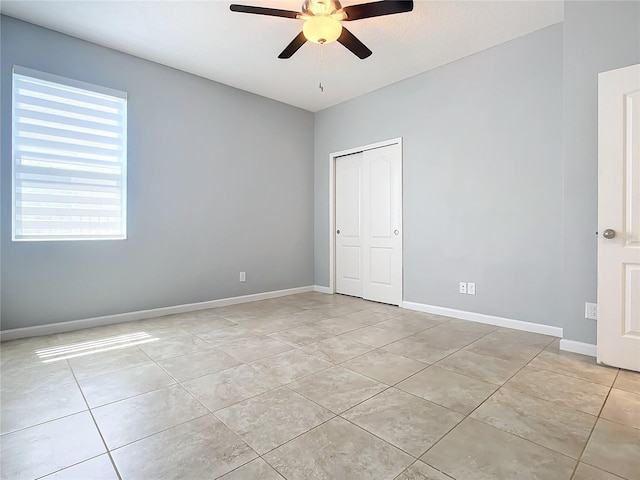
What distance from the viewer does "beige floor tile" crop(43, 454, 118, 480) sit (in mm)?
1288

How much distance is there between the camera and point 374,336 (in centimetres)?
308

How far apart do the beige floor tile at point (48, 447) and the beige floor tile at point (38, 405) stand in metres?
0.08

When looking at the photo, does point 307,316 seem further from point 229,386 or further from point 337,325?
point 229,386

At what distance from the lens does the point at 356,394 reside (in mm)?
1960

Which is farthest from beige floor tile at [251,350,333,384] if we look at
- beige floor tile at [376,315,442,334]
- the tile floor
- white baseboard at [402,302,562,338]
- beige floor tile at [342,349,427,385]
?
white baseboard at [402,302,562,338]

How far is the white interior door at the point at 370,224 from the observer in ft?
14.4

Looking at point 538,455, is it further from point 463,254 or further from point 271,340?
point 463,254

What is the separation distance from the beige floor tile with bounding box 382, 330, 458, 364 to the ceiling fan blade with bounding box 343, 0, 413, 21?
8.47 ft

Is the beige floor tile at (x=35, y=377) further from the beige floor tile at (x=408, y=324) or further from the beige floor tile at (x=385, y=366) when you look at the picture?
the beige floor tile at (x=408, y=324)

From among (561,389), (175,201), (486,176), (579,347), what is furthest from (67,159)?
(579,347)

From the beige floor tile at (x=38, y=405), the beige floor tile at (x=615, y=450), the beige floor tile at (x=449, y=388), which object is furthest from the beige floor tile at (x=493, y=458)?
the beige floor tile at (x=38, y=405)

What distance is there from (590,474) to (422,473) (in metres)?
0.68

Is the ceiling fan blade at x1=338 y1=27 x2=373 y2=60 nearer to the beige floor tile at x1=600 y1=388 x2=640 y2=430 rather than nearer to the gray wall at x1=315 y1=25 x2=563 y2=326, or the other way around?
the gray wall at x1=315 y1=25 x2=563 y2=326

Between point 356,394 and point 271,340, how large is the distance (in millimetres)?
1223
